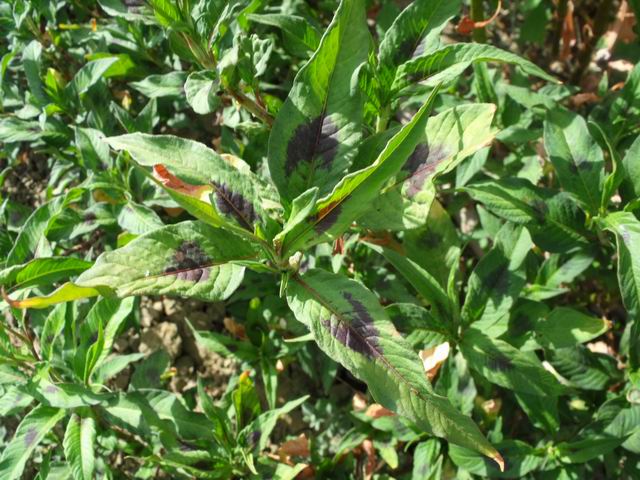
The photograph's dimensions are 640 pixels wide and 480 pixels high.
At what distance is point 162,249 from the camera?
1.29 metres

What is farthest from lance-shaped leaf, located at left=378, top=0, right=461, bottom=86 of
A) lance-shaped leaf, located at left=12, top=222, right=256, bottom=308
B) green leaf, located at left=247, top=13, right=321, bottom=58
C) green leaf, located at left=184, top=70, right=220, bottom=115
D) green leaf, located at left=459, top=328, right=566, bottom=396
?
green leaf, located at left=459, top=328, right=566, bottom=396

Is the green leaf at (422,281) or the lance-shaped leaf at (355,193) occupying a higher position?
the lance-shaped leaf at (355,193)

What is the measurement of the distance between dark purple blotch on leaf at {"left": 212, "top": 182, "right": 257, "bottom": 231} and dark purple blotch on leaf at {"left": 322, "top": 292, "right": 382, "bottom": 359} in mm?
274

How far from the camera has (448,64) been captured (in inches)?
64.7

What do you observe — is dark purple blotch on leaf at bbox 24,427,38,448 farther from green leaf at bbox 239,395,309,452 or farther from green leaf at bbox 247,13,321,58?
green leaf at bbox 247,13,321,58

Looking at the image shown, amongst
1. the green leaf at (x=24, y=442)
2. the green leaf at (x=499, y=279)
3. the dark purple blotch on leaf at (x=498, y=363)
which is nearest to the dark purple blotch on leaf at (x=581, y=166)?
the green leaf at (x=499, y=279)

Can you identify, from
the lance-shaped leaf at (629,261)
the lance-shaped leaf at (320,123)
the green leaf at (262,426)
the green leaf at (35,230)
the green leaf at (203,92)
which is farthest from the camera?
the green leaf at (262,426)

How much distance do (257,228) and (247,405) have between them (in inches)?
45.5

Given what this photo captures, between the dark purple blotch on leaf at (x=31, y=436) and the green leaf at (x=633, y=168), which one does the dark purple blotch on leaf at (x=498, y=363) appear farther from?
the dark purple blotch on leaf at (x=31, y=436)

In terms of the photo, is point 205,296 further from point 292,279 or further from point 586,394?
point 586,394

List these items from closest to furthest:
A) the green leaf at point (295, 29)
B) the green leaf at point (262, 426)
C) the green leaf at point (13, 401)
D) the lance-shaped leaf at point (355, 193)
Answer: the lance-shaped leaf at point (355, 193)
the green leaf at point (295, 29)
the green leaf at point (13, 401)
the green leaf at point (262, 426)

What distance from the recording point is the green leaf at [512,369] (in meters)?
1.92

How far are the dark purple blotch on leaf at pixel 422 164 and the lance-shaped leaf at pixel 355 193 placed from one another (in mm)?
202

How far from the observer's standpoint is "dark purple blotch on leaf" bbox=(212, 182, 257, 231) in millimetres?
1413
